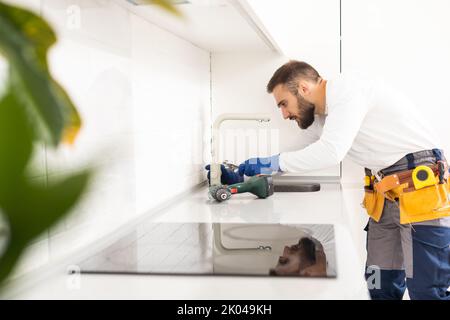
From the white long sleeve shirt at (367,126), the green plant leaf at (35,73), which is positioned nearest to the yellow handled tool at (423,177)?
the white long sleeve shirt at (367,126)

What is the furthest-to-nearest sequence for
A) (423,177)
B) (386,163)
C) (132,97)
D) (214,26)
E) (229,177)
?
(229,177) < (386,163) < (423,177) < (214,26) < (132,97)

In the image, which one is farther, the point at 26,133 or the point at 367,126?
the point at 367,126

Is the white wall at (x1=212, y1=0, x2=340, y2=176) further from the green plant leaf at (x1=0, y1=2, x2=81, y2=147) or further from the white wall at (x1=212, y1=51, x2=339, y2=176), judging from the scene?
the green plant leaf at (x1=0, y1=2, x2=81, y2=147)

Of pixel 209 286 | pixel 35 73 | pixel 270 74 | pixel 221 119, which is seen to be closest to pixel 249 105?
pixel 270 74

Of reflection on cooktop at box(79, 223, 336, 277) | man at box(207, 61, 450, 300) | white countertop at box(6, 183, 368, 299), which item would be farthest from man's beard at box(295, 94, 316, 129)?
white countertop at box(6, 183, 368, 299)

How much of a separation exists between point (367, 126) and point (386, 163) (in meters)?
0.17

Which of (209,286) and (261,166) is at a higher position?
(261,166)

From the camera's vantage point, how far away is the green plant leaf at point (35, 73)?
0.37ft

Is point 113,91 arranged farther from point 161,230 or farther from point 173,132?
point 173,132

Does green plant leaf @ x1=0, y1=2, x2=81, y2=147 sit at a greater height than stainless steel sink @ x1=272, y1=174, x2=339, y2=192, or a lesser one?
greater

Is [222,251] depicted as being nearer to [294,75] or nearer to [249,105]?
[294,75]

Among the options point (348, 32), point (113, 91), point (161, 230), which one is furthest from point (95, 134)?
point (348, 32)

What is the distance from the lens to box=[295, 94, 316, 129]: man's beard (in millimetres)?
2189

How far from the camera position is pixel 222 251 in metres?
1.21
